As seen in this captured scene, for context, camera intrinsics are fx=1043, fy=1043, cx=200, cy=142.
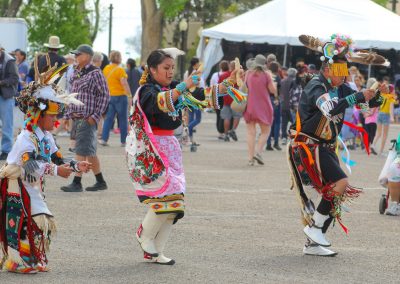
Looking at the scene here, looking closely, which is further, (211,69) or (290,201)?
(211,69)

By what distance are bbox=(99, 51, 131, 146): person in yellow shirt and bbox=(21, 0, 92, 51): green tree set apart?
846 inches

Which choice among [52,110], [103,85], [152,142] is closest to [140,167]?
[152,142]

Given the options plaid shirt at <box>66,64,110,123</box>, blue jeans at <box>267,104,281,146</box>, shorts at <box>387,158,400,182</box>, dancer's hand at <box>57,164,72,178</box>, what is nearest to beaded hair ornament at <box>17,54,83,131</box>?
dancer's hand at <box>57,164,72,178</box>

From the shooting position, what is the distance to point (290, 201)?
12.2 metres

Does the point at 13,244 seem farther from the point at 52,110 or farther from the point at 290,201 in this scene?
the point at 290,201

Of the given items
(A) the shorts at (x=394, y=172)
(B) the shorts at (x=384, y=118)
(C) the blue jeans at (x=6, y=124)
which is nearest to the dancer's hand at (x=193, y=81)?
(A) the shorts at (x=394, y=172)

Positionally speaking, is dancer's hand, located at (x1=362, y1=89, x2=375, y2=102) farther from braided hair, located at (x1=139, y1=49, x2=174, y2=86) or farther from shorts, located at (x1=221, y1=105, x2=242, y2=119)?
shorts, located at (x1=221, y1=105, x2=242, y2=119)

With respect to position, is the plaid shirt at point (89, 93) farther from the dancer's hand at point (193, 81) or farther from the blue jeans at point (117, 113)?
the blue jeans at point (117, 113)

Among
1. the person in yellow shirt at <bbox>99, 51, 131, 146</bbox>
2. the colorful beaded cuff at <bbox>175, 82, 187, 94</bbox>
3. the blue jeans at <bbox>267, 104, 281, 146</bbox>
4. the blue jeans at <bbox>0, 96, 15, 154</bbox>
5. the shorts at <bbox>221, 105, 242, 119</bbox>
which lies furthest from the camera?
the shorts at <bbox>221, 105, 242, 119</bbox>

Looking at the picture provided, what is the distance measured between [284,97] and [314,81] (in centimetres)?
1252

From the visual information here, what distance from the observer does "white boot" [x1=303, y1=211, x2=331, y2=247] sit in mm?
8523

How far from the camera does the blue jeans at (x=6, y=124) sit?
15.7 metres

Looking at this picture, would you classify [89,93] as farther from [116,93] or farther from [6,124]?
[116,93]

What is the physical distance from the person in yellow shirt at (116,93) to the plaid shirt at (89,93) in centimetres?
633
